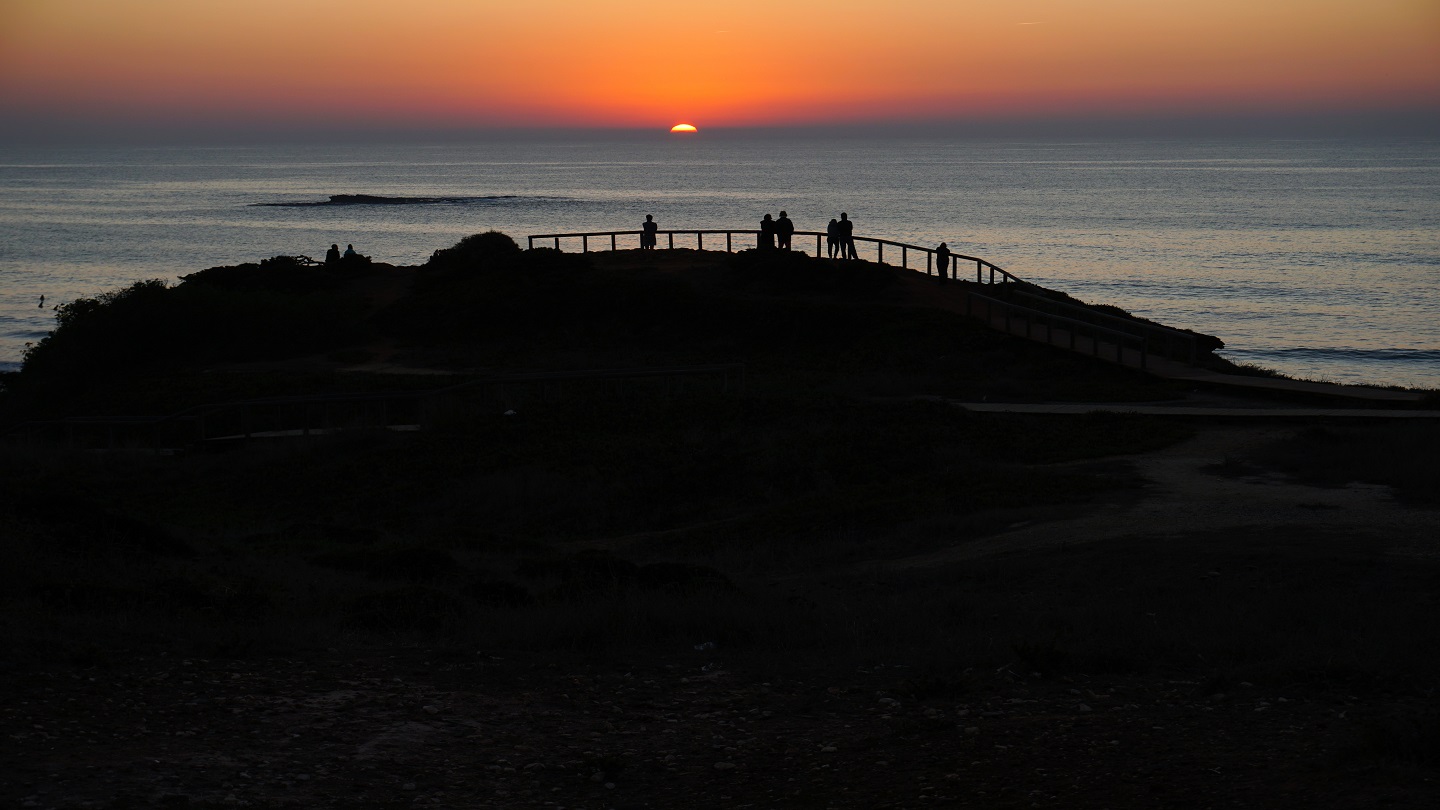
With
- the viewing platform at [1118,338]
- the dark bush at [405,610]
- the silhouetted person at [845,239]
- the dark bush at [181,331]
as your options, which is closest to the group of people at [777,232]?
the silhouetted person at [845,239]

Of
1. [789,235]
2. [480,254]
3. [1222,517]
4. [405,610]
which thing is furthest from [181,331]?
[1222,517]

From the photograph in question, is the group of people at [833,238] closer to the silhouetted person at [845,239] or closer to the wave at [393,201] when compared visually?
the silhouetted person at [845,239]

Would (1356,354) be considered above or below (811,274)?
below

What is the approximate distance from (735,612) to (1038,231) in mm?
95406

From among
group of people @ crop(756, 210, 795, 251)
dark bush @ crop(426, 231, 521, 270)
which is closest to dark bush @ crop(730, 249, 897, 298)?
group of people @ crop(756, 210, 795, 251)

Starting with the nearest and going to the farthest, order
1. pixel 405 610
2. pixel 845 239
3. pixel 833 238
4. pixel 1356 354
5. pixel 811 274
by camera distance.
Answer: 1. pixel 405 610
2. pixel 811 274
3. pixel 833 238
4. pixel 845 239
5. pixel 1356 354

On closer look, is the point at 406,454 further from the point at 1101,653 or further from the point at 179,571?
the point at 1101,653

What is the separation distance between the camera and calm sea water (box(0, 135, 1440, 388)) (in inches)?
2261

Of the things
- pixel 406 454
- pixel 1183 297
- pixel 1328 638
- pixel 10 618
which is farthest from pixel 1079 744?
pixel 1183 297

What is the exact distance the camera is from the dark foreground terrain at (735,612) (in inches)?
265

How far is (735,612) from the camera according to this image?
9.95 metres

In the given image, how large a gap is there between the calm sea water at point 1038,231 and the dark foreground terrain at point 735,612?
3242 centimetres

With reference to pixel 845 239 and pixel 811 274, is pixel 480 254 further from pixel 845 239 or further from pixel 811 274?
pixel 845 239

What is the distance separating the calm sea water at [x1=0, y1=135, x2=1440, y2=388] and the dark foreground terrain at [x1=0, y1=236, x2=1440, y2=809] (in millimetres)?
32424
